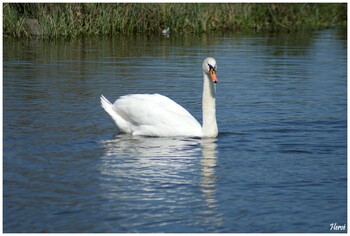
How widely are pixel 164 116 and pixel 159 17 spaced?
50.3ft

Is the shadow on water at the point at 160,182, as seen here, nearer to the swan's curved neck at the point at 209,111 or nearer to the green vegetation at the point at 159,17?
the swan's curved neck at the point at 209,111

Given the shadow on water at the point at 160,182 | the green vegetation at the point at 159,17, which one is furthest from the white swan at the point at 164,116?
the green vegetation at the point at 159,17

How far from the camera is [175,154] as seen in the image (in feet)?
30.8

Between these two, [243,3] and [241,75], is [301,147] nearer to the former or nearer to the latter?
[241,75]

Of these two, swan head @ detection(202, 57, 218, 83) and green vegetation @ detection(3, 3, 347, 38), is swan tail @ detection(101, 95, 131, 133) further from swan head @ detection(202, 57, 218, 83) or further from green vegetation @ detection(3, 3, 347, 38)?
green vegetation @ detection(3, 3, 347, 38)

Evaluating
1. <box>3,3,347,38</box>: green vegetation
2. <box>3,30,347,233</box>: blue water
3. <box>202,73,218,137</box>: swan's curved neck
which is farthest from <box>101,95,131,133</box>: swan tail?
<box>3,3,347,38</box>: green vegetation

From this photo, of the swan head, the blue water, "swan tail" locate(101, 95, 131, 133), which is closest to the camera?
the blue water

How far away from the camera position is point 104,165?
882 cm

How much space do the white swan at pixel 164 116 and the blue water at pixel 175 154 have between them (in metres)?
0.15

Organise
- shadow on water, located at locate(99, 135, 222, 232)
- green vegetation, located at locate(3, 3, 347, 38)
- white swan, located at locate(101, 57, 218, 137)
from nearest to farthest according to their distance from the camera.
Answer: shadow on water, located at locate(99, 135, 222, 232)
white swan, located at locate(101, 57, 218, 137)
green vegetation, located at locate(3, 3, 347, 38)

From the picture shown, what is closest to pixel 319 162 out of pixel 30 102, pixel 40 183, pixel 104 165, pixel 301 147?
pixel 301 147

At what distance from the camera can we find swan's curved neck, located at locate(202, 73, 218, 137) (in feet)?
34.1

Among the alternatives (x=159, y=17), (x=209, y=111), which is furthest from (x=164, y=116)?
(x=159, y=17)

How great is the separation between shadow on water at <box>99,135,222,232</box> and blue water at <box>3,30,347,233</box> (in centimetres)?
1
